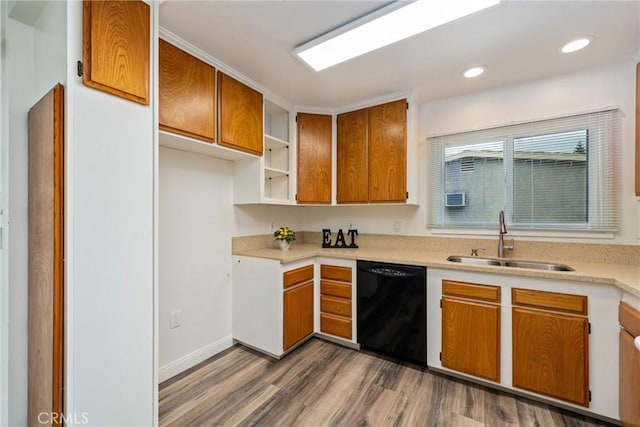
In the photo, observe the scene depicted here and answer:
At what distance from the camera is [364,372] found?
2.11 metres

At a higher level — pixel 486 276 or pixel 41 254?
pixel 41 254

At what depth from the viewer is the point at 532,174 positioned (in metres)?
2.25

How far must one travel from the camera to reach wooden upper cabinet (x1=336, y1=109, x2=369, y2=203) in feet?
8.91

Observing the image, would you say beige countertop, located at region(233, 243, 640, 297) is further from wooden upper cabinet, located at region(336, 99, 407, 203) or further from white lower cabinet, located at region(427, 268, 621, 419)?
wooden upper cabinet, located at region(336, 99, 407, 203)

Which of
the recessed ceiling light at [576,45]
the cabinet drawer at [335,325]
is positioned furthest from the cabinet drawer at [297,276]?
the recessed ceiling light at [576,45]

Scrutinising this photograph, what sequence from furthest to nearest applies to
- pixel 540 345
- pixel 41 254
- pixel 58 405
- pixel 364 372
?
pixel 364 372 < pixel 540 345 < pixel 41 254 < pixel 58 405

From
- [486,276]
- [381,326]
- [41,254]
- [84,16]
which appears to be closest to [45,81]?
[84,16]

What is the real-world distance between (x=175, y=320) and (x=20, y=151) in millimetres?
1427

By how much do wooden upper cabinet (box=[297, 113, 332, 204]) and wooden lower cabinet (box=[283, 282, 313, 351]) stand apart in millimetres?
930

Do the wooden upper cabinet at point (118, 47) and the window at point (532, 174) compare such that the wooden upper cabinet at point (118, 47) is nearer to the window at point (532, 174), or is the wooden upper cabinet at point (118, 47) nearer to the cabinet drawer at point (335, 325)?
the cabinet drawer at point (335, 325)

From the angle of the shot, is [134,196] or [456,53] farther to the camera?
[456,53]

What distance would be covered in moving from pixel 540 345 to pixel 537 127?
170 centimetres

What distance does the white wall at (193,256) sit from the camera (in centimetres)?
203

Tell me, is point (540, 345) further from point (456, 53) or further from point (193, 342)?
point (193, 342)
